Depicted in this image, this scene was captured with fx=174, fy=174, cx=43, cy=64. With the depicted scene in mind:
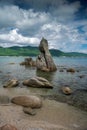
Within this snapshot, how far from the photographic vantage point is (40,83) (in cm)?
2645

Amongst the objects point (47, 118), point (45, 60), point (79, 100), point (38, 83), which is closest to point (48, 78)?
point (38, 83)

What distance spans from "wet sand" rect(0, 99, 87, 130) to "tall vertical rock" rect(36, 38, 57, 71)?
37.8 m

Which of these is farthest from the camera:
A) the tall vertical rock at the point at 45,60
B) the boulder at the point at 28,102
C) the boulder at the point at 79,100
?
the tall vertical rock at the point at 45,60

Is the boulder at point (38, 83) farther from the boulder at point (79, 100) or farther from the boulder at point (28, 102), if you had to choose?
the boulder at point (28, 102)

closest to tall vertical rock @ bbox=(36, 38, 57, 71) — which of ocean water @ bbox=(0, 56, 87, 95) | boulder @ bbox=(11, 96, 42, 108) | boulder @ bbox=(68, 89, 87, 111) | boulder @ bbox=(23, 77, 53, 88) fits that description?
ocean water @ bbox=(0, 56, 87, 95)

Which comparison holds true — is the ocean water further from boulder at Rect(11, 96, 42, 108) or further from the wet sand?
the wet sand

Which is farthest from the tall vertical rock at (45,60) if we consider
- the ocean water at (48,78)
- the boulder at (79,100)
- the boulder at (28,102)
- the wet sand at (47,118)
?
the wet sand at (47,118)

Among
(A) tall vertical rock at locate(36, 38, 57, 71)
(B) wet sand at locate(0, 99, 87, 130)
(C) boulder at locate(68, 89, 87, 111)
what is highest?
(A) tall vertical rock at locate(36, 38, 57, 71)

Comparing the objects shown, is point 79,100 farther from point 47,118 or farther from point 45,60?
point 45,60

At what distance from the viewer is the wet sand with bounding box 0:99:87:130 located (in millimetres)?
12367

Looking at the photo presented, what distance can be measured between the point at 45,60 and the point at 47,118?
4493cm

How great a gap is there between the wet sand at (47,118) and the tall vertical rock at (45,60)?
37.8m

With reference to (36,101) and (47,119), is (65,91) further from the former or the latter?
(47,119)

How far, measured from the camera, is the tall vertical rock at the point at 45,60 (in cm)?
5577
